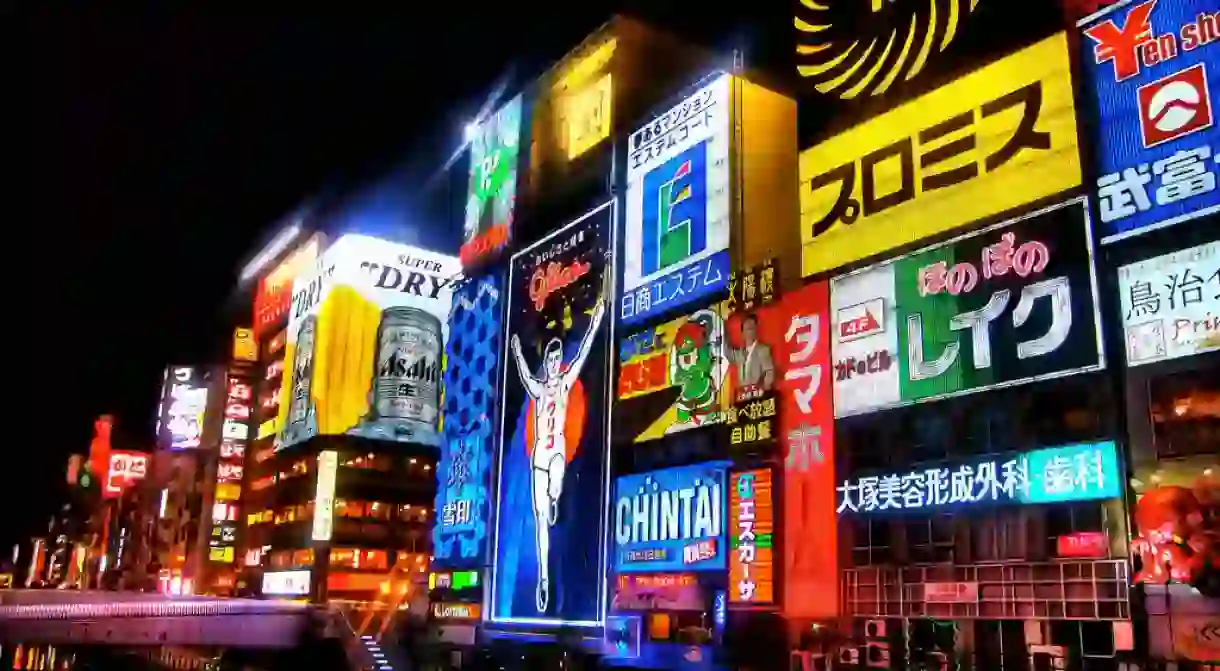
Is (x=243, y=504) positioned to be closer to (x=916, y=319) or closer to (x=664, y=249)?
(x=664, y=249)

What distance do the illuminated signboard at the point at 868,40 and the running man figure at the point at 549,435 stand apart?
10.2m

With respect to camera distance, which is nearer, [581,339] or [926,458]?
[926,458]

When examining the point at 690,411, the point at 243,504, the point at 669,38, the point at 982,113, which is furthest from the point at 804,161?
the point at 243,504

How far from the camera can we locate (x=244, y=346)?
76312 mm

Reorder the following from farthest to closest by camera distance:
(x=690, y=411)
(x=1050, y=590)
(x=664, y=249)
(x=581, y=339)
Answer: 1. (x=581, y=339)
2. (x=664, y=249)
3. (x=690, y=411)
4. (x=1050, y=590)

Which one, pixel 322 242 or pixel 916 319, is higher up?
pixel 322 242

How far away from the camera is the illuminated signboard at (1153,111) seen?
16438 millimetres

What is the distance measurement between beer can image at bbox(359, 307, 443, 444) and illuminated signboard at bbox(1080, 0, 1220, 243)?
4806 centimetres

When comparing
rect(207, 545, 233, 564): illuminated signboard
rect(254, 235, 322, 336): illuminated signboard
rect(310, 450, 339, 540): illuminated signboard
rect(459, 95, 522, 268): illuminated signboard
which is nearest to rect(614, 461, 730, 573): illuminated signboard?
rect(459, 95, 522, 268): illuminated signboard

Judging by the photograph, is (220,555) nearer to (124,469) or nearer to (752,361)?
(124,469)

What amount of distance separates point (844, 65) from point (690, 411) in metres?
9.54

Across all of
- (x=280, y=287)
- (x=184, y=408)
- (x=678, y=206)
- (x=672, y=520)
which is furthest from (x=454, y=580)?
(x=184, y=408)

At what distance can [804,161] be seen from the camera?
23.9m

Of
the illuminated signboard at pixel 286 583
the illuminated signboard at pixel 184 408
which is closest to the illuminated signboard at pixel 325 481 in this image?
the illuminated signboard at pixel 286 583
